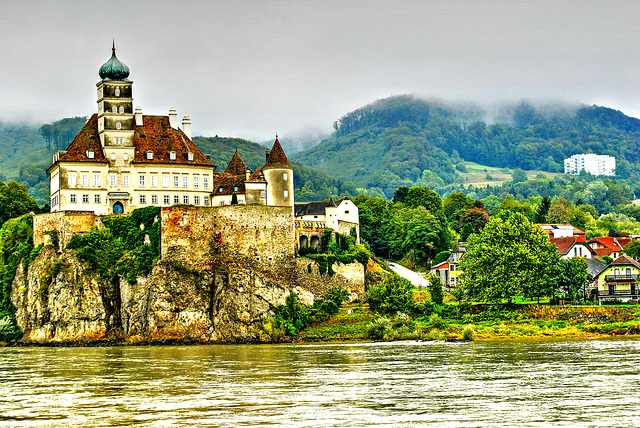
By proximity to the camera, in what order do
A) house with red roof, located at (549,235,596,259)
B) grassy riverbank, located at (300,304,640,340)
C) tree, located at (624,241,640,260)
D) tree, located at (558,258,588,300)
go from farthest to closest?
house with red roof, located at (549,235,596,259), tree, located at (624,241,640,260), tree, located at (558,258,588,300), grassy riverbank, located at (300,304,640,340)

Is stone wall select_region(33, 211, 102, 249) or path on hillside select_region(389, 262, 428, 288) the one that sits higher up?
stone wall select_region(33, 211, 102, 249)

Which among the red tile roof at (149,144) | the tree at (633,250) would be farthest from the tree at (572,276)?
the red tile roof at (149,144)

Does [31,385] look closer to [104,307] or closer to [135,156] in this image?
[104,307]

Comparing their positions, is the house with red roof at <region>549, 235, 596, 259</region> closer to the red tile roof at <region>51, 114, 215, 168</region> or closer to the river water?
the red tile roof at <region>51, 114, 215, 168</region>

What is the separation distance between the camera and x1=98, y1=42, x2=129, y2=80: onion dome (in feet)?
285

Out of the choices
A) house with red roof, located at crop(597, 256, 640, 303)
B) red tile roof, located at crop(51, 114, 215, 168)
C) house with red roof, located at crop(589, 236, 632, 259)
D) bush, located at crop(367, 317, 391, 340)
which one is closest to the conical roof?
red tile roof, located at crop(51, 114, 215, 168)

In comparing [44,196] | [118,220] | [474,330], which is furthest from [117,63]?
[44,196]

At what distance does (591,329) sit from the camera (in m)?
71.1

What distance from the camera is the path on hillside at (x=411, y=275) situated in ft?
338

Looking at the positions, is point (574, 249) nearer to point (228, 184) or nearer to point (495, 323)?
point (495, 323)

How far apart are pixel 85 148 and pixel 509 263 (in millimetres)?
40892

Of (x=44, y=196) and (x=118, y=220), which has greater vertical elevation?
(x=44, y=196)

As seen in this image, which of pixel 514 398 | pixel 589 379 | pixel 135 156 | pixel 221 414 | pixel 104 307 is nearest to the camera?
pixel 221 414

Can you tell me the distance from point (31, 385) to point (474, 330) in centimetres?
3758
